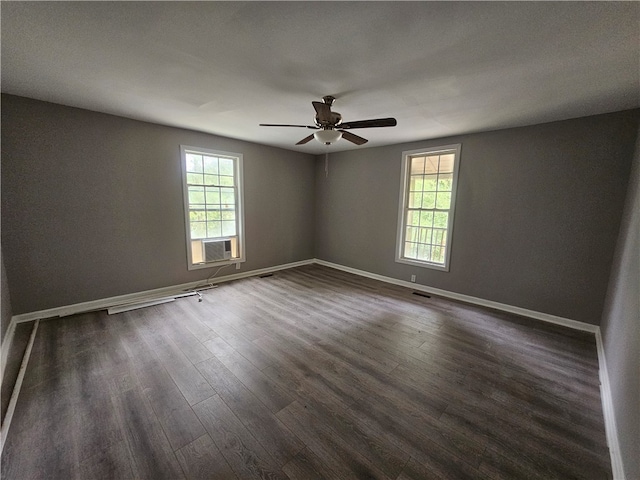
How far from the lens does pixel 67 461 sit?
1431 mm

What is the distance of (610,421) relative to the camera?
176 centimetres

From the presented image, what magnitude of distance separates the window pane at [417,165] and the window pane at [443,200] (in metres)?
0.57

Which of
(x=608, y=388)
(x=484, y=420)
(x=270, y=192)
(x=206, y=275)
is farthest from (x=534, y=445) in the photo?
(x=270, y=192)

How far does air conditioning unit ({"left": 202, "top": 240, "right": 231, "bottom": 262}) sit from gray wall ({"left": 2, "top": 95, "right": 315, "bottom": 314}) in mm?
277

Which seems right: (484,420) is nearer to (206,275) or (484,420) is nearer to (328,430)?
(328,430)

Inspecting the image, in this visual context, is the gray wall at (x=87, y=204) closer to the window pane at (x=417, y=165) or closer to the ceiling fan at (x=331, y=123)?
the ceiling fan at (x=331, y=123)

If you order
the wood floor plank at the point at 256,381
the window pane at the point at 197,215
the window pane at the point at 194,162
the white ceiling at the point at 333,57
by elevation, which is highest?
the white ceiling at the point at 333,57

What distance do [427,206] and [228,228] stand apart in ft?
12.3

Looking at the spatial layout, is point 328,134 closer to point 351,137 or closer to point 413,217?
point 351,137

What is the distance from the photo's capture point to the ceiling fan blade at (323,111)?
2.32 metres

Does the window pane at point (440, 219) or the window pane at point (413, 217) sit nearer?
the window pane at point (440, 219)

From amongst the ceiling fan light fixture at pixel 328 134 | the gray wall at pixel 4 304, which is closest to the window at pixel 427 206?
the ceiling fan light fixture at pixel 328 134

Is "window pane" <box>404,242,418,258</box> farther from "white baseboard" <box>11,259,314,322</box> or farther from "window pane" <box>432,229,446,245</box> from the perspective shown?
"white baseboard" <box>11,259,314,322</box>

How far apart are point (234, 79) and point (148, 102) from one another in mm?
1356
